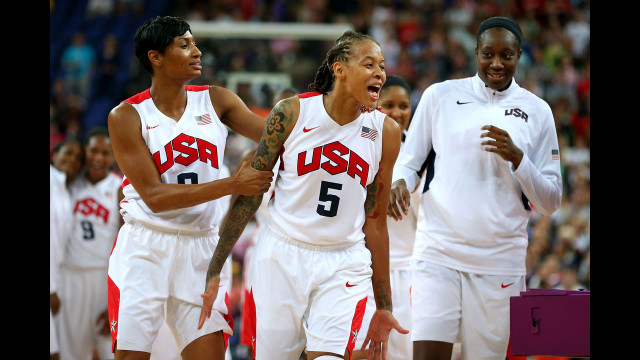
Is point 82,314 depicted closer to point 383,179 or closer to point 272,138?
point 272,138

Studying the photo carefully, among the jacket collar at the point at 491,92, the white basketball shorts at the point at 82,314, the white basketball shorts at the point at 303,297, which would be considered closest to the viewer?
the white basketball shorts at the point at 303,297

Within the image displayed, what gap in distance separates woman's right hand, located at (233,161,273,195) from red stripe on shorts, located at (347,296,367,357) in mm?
871

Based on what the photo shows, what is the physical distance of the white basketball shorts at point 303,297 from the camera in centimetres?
447

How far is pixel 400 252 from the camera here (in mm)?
6242

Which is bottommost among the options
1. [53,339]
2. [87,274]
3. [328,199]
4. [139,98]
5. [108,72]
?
[53,339]

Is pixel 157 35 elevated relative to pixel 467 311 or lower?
elevated

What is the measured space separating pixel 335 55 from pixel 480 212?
1.42 meters

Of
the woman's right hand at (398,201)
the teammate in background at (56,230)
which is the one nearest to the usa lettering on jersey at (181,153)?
the woman's right hand at (398,201)

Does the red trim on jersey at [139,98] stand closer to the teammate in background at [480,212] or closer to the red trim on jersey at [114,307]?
the red trim on jersey at [114,307]

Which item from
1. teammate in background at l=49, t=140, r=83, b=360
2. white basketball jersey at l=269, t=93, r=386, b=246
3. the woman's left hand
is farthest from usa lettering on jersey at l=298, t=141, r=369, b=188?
Result: teammate in background at l=49, t=140, r=83, b=360

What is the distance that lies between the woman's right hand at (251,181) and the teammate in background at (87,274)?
12.0ft

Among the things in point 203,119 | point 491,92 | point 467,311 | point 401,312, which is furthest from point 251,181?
point 401,312

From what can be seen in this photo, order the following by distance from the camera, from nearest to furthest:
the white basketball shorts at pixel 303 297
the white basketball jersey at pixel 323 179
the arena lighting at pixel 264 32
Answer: the white basketball shorts at pixel 303 297 < the white basketball jersey at pixel 323 179 < the arena lighting at pixel 264 32
